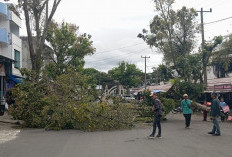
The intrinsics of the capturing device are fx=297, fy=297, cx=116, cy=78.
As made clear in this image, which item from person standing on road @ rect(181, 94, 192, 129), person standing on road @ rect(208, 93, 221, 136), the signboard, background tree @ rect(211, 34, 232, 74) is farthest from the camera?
background tree @ rect(211, 34, 232, 74)

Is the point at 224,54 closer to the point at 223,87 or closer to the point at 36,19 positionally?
the point at 223,87

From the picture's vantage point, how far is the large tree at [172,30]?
75.6ft

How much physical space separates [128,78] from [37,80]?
50457 mm

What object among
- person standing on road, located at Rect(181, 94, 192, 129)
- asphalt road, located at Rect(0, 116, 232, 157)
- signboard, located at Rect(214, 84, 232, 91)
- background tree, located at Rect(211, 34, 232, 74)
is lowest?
asphalt road, located at Rect(0, 116, 232, 157)

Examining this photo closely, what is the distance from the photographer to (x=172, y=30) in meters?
23.3

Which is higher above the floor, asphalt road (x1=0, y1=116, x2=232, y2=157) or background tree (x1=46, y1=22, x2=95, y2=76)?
background tree (x1=46, y1=22, x2=95, y2=76)

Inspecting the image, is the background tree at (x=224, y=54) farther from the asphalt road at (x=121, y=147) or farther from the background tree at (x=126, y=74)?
the background tree at (x=126, y=74)

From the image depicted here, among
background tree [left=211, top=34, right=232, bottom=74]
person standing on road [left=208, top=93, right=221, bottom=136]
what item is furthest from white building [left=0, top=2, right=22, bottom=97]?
background tree [left=211, top=34, right=232, bottom=74]

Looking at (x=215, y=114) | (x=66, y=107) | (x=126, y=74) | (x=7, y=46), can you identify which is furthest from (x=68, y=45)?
(x=126, y=74)

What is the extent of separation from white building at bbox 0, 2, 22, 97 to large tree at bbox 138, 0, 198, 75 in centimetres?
1126

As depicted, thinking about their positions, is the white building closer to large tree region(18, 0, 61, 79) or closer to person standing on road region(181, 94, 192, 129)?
large tree region(18, 0, 61, 79)

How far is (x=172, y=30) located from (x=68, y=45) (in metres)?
10.8

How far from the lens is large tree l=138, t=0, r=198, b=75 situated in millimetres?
23047

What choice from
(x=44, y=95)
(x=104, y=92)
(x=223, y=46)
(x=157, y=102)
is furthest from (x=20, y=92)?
(x=223, y=46)
